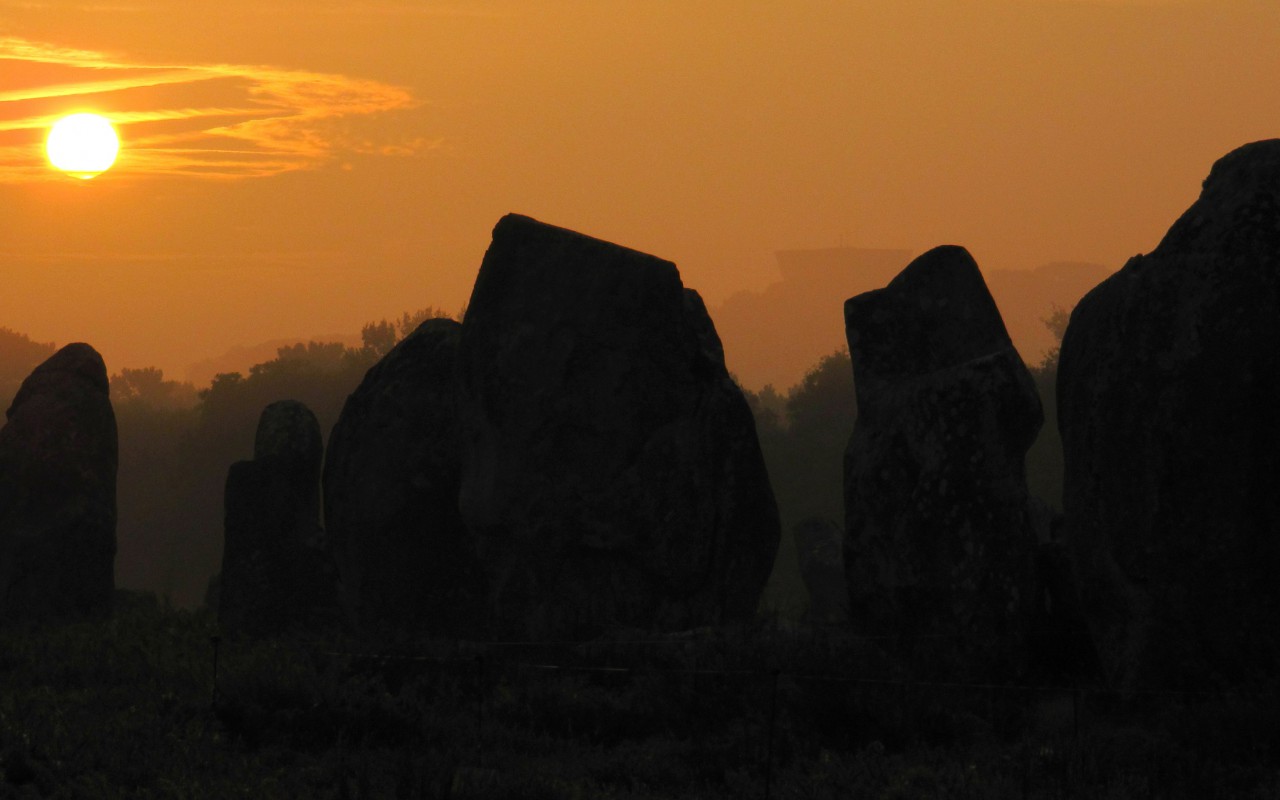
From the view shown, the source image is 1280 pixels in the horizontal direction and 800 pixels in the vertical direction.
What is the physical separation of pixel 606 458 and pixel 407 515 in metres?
4.07

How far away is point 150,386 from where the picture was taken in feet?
299

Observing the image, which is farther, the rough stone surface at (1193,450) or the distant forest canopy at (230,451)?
the distant forest canopy at (230,451)

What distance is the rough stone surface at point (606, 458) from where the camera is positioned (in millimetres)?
21906

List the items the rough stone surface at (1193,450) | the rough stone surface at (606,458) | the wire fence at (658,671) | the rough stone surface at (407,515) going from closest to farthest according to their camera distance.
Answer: the wire fence at (658,671)
the rough stone surface at (1193,450)
the rough stone surface at (606,458)
the rough stone surface at (407,515)

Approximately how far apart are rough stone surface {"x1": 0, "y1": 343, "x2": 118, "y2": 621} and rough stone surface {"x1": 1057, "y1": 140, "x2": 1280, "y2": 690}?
59.0 feet

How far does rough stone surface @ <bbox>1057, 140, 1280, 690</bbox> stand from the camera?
48.3ft

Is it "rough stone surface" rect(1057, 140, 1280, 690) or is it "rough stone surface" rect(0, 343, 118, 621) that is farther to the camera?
"rough stone surface" rect(0, 343, 118, 621)

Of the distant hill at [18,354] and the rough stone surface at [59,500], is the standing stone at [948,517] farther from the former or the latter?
the distant hill at [18,354]

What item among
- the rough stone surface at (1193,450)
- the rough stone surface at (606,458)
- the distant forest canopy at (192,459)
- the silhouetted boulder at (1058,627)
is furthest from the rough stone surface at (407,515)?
the distant forest canopy at (192,459)

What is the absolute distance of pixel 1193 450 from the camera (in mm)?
14938

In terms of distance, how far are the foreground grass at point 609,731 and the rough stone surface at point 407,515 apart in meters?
4.64

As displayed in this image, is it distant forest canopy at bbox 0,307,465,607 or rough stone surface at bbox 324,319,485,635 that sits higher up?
distant forest canopy at bbox 0,307,465,607

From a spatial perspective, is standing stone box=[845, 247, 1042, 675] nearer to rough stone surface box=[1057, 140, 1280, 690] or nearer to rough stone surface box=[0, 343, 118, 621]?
rough stone surface box=[1057, 140, 1280, 690]

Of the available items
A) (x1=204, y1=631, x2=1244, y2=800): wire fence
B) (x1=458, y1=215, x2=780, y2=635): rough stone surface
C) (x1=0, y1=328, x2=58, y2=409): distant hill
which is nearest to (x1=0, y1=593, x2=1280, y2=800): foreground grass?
(x1=204, y1=631, x2=1244, y2=800): wire fence
